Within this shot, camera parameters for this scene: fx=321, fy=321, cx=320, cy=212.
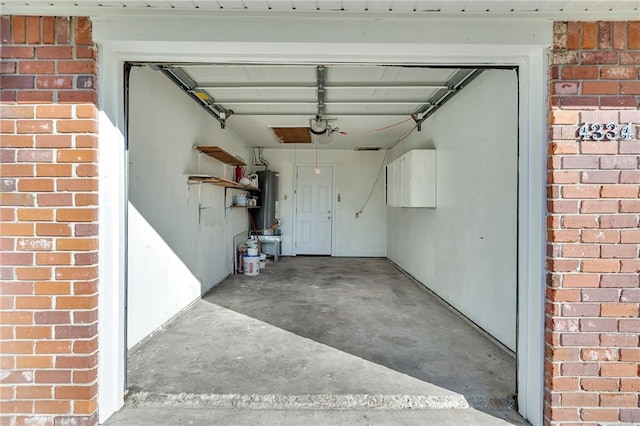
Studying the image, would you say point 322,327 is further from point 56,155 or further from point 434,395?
point 56,155

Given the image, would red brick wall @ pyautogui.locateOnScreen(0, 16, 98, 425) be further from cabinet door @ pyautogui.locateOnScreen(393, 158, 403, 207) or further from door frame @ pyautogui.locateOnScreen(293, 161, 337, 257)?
door frame @ pyautogui.locateOnScreen(293, 161, 337, 257)

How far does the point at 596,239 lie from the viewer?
5.27ft

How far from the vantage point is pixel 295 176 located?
24.1 ft

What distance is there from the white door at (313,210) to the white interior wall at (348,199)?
5.5 inches

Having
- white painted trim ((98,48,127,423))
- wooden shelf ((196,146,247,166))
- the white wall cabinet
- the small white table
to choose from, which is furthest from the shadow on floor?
wooden shelf ((196,146,247,166))

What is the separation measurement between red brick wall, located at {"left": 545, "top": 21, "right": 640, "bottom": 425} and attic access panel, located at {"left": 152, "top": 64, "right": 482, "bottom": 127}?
0.98 meters

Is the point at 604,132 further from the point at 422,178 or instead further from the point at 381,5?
the point at 422,178

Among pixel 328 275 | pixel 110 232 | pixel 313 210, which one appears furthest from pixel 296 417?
pixel 313 210

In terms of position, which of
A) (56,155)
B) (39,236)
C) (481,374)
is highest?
(56,155)

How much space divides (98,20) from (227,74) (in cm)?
145

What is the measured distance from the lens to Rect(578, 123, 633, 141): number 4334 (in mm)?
1599

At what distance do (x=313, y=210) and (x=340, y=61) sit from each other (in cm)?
566

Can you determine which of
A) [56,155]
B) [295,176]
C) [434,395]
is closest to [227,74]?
[56,155]

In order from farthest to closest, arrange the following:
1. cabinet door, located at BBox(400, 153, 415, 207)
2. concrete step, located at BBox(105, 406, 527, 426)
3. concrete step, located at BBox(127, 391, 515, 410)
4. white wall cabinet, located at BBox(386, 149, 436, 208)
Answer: cabinet door, located at BBox(400, 153, 415, 207), white wall cabinet, located at BBox(386, 149, 436, 208), concrete step, located at BBox(127, 391, 515, 410), concrete step, located at BBox(105, 406, 527, 426)
